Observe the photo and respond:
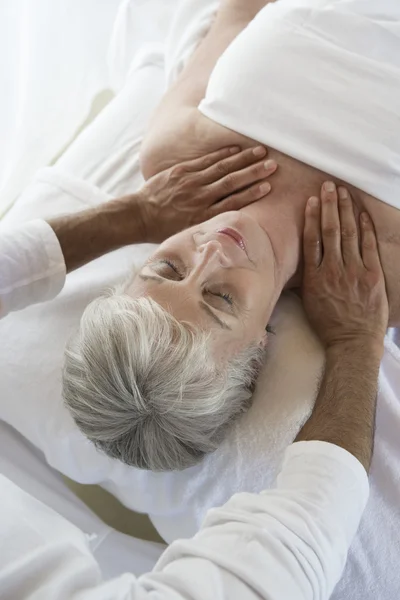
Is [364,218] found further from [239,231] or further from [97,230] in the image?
[97,230]

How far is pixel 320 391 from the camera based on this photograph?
3.22 ft

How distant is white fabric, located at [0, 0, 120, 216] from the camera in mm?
1319

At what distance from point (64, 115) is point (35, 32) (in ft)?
0.83

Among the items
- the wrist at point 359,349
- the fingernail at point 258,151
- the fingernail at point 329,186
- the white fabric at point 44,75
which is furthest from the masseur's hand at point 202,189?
the white fabric at point 44,75

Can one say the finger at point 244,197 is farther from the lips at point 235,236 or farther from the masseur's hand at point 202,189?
the lips at point 235,236

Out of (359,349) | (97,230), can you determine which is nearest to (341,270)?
(359,349)

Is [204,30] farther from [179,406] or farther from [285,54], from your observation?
[179,406]

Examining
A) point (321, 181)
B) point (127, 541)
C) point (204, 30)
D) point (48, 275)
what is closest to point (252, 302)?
point (321, 181)

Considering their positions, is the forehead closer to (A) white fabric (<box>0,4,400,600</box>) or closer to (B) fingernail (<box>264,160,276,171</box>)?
(A) white fabric (<box>0,4,400,600</box>)

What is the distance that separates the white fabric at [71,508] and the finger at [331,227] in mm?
680

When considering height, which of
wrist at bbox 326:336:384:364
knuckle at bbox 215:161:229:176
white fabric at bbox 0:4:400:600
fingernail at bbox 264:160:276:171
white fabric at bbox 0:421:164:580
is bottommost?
white fabric at bbox 0:421:164:580

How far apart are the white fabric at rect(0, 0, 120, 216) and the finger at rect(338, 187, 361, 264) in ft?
2.61

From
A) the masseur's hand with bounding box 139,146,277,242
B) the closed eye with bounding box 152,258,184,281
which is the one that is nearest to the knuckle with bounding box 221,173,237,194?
the masseur's hand with bounding box 139,146,277,242

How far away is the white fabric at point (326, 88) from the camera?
3.42 feet
